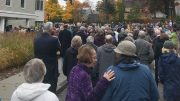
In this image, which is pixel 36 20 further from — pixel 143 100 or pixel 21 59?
pixel 143 100

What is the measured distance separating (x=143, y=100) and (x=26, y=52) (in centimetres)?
1461

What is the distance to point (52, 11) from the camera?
3521 inches

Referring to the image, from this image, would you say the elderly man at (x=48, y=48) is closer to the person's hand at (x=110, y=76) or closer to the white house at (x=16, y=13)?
the person's hand at (x=110, y=76)

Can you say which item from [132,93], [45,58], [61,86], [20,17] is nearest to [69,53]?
[45,58]

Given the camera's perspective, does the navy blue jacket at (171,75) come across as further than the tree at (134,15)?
No

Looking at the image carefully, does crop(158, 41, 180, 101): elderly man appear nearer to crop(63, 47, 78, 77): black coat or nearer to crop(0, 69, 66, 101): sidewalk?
crop(63, 47, 78, 77): black coat

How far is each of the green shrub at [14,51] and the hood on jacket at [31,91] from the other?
1226cm

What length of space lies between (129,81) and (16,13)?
4992 cm

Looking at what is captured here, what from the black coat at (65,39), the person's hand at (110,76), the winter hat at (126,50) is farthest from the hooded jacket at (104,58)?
the black coat at (65,39)

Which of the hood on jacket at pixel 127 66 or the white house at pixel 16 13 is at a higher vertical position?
the white house at pixel 16 13

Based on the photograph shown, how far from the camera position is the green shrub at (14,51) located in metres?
17.7

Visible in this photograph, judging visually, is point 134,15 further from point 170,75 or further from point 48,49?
point 170,75

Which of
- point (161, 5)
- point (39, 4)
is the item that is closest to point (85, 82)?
point (39, 4)

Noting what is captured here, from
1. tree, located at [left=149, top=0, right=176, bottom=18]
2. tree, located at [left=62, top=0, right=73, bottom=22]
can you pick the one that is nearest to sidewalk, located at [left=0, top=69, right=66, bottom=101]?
tree, located at [left=62, top=0, right=73, bottom=22]
